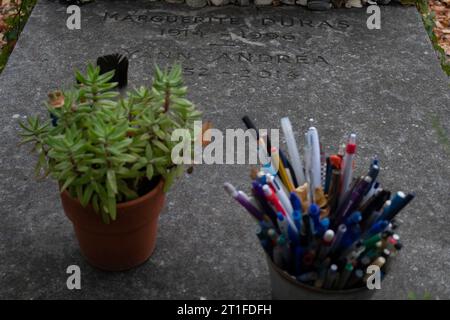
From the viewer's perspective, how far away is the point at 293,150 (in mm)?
1534

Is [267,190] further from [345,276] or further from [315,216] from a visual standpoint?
[345,276]

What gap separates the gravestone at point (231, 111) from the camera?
1734 millimetres

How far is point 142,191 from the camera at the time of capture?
5.37ft

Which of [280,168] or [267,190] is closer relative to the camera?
[267,190]

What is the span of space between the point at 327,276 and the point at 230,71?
142 centimetres

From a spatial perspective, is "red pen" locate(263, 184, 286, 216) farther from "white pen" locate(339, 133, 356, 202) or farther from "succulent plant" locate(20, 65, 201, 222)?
"succulent plant" locate(20, 65, 201, 222)

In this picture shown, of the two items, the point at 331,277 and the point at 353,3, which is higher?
the point at 331,277

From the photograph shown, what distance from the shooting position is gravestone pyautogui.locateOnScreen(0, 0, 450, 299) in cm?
173

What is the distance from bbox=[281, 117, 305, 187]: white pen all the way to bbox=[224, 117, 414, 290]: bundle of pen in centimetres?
6

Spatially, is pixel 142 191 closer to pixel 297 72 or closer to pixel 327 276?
pixel 327 276

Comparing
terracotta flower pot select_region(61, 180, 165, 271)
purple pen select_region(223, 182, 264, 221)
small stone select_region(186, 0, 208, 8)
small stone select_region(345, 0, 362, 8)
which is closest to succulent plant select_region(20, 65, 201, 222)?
terracotta flower pot select_region(61, 180, 165, 271)

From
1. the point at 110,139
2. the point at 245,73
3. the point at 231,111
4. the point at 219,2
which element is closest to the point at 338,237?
the point at 110,139

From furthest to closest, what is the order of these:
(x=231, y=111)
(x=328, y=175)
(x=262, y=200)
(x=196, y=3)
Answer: (x=196, y=3) < (x=231, y=111) < (x=328, y=175) < (x=262, y=200)

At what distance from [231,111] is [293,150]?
89 cm
